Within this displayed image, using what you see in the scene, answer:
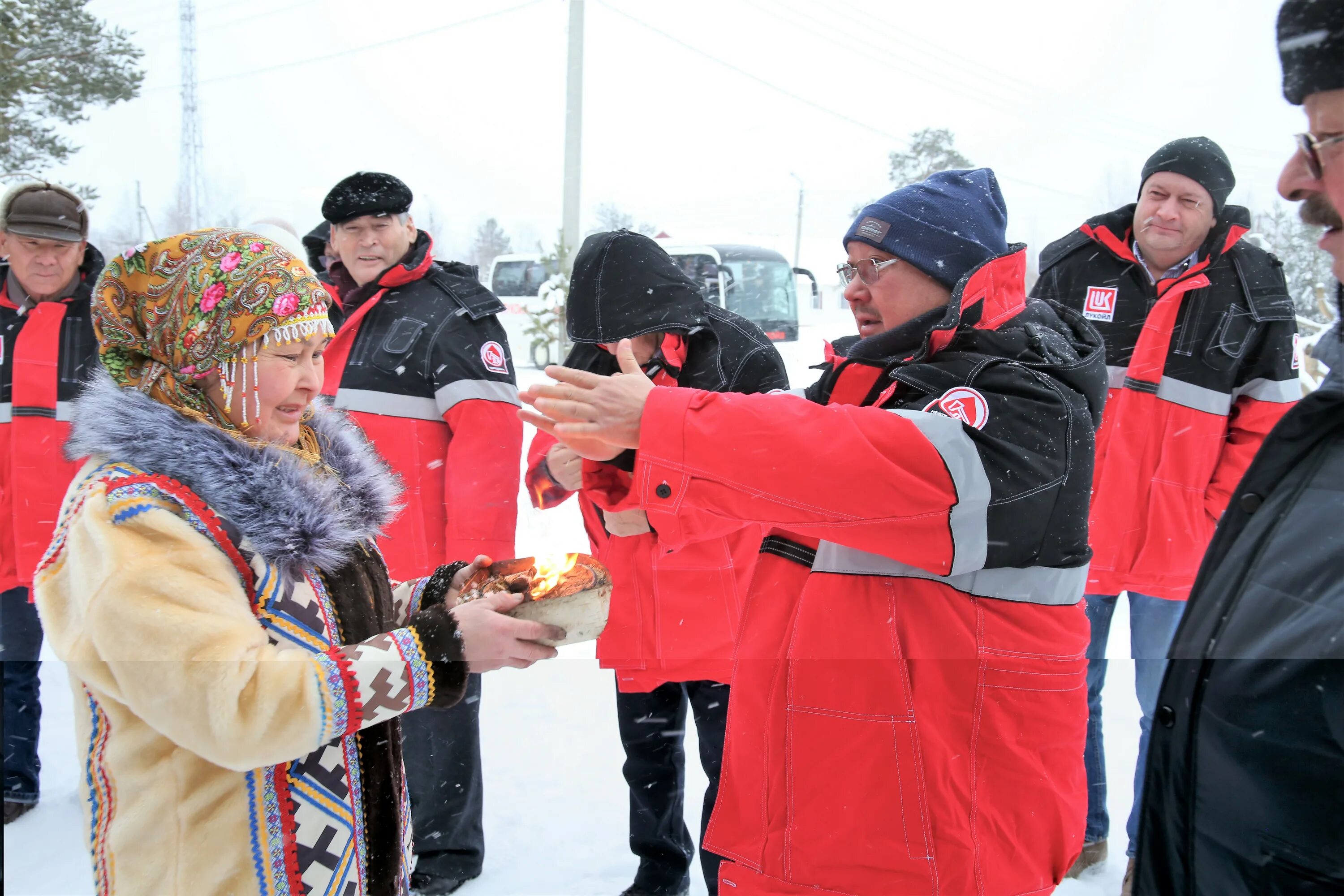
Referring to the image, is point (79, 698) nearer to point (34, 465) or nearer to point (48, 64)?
point (48, 64)

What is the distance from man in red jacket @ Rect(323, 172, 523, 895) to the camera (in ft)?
9.44

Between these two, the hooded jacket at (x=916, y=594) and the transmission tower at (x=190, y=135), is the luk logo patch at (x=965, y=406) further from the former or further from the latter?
the transmission tower at (x=190, y=135)

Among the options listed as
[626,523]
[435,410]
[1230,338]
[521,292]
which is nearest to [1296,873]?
[626,523]

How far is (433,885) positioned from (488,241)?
Result: 5.33 meters

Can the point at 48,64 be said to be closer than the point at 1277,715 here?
No

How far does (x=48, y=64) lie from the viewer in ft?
7.79

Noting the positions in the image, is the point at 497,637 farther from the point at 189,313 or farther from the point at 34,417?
the point at 34,417

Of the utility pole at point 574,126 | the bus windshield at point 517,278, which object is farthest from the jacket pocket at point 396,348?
the bus windshield at point 517,278

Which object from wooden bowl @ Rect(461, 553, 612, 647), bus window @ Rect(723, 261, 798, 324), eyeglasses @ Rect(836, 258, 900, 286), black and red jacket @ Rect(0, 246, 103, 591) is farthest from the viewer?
bus window @ Rect(723, 261, 798, 324)

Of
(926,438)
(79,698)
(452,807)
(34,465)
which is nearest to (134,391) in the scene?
(79,698)

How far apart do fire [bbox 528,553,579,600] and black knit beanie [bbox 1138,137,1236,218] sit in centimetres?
177

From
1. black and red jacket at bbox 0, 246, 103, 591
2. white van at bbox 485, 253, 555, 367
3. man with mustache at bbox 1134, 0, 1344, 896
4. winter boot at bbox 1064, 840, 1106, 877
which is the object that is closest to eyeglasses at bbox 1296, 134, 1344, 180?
man with mustache at bbox 1134, 0, 1344, 896

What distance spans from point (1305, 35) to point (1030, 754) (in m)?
1.05

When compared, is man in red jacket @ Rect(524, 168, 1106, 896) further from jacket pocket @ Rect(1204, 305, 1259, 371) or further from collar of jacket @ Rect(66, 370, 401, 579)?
jacket pocket @ Rect(1204, 305, 1259, 371)
